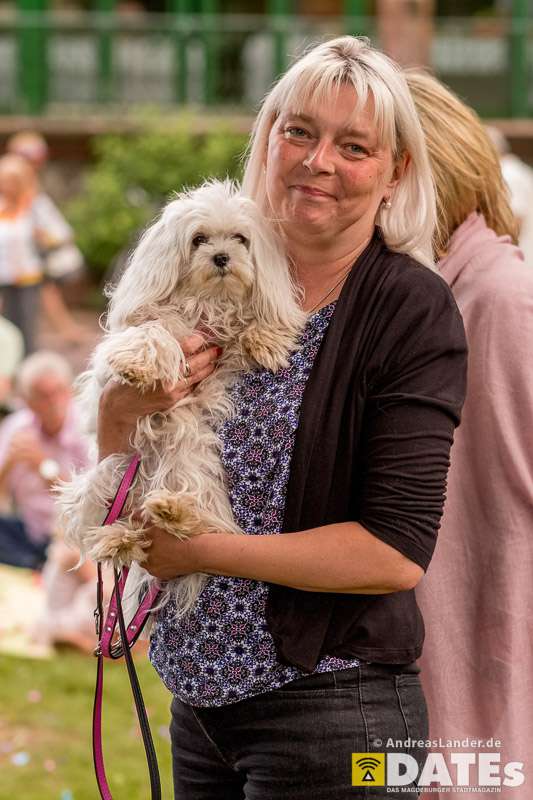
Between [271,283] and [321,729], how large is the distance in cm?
92

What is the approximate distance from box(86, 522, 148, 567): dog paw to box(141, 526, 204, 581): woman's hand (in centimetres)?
2

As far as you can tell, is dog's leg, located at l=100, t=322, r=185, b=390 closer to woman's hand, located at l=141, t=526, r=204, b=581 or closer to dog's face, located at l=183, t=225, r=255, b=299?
dog's face, located at l=183, t=225, r=255, b=299

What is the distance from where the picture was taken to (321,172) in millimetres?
2531

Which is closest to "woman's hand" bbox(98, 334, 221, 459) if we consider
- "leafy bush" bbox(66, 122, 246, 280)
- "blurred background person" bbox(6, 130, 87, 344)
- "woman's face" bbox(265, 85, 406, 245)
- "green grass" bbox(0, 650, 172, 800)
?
"woman's face" bbox(265, 85, 406, 245)

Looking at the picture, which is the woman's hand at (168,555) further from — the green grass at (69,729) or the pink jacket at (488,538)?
the green grass at (69,729)

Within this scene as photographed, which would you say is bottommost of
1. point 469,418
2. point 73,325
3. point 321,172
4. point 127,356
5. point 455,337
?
point 73,325

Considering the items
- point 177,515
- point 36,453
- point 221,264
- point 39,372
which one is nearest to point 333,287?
point 221,264

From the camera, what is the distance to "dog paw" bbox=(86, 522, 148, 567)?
2691 mm

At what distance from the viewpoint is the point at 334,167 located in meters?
2.53

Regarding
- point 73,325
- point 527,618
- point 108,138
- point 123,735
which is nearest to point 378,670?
point 527,618

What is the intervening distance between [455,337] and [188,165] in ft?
48.3

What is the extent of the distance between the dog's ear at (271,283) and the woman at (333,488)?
0.08 meters

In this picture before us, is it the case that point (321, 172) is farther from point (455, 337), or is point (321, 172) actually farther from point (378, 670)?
point (378, 670)

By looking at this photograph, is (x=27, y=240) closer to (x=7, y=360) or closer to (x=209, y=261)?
(x=7, y=360)
